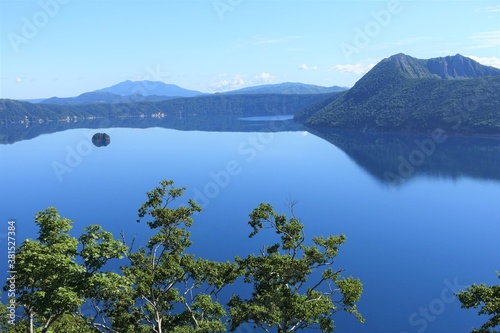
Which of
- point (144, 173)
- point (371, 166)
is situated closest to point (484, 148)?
point (371, 166)

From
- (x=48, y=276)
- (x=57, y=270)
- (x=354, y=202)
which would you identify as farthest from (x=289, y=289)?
(x=354, y=202)

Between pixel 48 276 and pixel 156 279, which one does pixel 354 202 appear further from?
pixel 48 276

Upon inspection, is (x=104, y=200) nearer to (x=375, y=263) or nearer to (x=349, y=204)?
(x=349, y=204)

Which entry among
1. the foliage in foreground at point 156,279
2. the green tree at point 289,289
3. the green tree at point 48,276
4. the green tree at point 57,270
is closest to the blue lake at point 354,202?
the green tree at point 289,289

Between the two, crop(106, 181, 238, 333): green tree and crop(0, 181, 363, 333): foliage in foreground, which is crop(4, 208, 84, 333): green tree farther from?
crop(106, 181, 238, 333): green tree

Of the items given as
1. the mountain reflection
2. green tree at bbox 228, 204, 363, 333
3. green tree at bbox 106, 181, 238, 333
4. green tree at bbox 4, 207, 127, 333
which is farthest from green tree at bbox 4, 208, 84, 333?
the mountain reflection

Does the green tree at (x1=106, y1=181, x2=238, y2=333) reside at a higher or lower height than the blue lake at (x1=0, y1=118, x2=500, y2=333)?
higher
